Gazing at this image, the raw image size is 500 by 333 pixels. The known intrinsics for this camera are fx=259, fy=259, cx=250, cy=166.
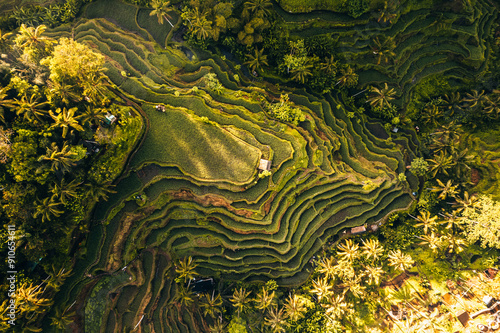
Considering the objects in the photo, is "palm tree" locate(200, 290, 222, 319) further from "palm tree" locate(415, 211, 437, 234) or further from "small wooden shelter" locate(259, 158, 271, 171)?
"palm tree" locate(415, 211, 437, 234)

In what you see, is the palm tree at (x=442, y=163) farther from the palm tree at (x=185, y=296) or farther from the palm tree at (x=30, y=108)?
the palm tree at (x=30, y=108)

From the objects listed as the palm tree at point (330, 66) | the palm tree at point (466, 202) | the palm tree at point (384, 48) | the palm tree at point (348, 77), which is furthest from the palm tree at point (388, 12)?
the palm tree at point (466, 202)

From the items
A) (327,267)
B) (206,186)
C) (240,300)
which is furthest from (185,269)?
(327,267)

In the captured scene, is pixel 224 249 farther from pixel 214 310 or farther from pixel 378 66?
pixel 378 66

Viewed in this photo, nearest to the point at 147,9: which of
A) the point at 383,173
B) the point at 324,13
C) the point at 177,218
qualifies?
the point at 324,13

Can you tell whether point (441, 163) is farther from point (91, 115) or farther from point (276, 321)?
point (91, 115)

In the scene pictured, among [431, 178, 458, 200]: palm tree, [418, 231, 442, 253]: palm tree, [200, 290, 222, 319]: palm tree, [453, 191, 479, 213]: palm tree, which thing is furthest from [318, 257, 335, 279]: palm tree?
[453, 191, 479, 213]: palm tree

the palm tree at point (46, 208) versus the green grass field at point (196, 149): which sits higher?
the green grass field at point (196, 149)
